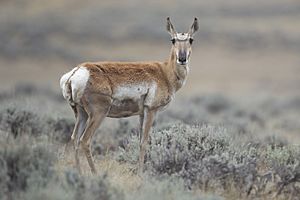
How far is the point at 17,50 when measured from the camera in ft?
122

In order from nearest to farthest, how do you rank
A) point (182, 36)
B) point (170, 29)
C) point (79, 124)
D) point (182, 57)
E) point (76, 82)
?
point (76, 82) → point (79, 124) → point (182, 57) → point (182, 36) → point (170, 29)

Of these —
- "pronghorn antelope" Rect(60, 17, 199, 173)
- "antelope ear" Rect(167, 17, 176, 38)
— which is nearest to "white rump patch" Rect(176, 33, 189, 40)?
"pronghorn antelope" Rect(60, 17, 199, 173)

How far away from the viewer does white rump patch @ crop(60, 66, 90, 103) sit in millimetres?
7703

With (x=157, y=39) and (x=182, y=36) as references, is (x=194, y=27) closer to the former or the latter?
(x=182, y=36)

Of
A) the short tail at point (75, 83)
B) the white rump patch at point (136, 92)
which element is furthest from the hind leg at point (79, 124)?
the white rump patch at point (136, 92)

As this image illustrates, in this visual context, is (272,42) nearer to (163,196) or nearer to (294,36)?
(294,36)

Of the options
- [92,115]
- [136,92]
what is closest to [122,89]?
[136,92]

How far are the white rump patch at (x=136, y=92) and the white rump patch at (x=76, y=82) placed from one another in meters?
0.52

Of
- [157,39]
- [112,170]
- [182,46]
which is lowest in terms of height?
[112,170]

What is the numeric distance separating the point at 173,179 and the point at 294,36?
38010 mm

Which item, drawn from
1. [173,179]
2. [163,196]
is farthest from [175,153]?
[163,196]

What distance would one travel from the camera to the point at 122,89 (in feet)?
26.6

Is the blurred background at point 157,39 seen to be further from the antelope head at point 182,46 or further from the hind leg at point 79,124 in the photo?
the hind leg at point 79,124

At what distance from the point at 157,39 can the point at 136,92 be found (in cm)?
3415
